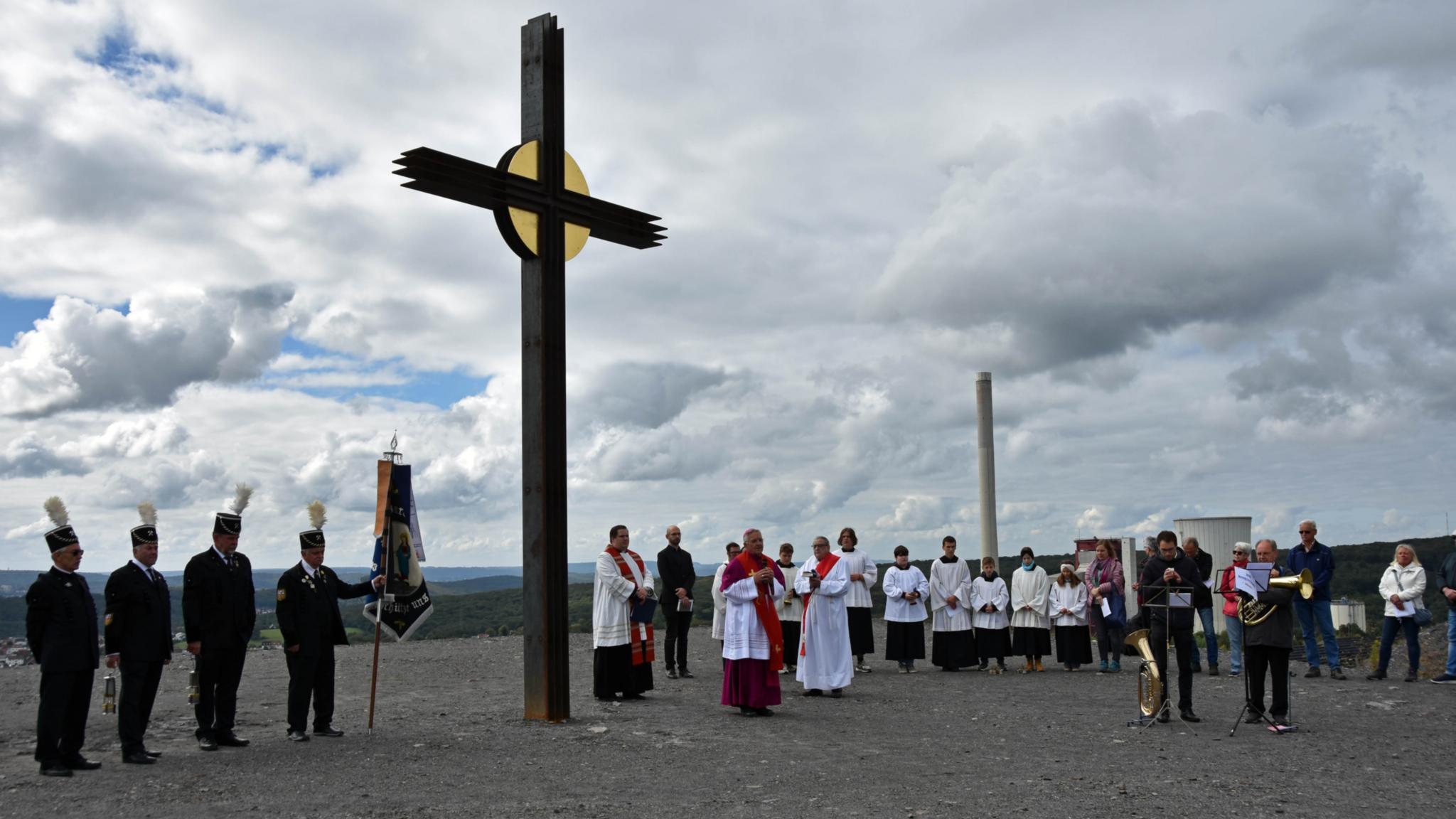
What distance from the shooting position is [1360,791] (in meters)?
7.41

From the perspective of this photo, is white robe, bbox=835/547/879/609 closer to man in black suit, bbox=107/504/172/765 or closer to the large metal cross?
the large metal cross

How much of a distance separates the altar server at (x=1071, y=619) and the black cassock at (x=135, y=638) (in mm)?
11595

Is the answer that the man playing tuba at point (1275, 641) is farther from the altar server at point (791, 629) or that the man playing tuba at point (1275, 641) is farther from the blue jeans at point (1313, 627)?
the altar server at point (791, 629)

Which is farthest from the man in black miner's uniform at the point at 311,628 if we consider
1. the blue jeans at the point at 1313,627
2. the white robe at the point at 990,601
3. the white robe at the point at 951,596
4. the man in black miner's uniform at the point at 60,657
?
the blue jeans at the point at 1313,627

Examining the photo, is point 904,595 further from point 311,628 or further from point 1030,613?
point 311,628

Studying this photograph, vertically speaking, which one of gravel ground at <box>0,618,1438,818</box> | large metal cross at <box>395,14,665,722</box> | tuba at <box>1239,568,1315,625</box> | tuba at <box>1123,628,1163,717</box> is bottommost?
gravel ground at <box>0,618,1438,818</box>

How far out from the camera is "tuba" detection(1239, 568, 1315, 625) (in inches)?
379

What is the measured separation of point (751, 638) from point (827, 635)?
2.09 metres

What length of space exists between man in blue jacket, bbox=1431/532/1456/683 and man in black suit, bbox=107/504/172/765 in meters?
13.2

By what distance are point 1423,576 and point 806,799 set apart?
10.5 m

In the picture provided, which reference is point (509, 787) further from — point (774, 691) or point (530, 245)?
point (530, 245)

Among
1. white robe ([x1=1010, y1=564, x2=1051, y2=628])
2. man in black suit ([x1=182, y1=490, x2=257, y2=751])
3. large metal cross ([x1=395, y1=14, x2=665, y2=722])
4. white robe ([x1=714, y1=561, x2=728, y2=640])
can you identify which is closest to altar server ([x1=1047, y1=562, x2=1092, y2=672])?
white robe ([x1=1010, y1=564, x2=1051, y2=628])

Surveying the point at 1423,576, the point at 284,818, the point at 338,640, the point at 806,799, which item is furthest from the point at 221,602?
the point at 1423,576

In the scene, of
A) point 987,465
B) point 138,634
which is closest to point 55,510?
point 138,634
